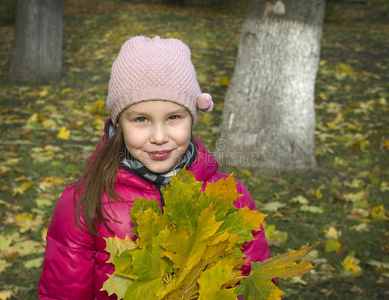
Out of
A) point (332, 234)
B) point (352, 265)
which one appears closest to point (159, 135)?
point (352, 265)

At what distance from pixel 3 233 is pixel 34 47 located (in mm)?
4466

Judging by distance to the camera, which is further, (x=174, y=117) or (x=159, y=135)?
(x=174, y=117)

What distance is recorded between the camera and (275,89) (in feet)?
15.4

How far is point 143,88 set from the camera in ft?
5.88

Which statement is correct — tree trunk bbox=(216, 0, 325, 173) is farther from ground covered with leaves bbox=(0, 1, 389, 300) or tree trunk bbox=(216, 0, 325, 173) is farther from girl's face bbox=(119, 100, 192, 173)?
girl's face bbox=(119, 100, 192, 173)

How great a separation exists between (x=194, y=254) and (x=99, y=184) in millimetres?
617

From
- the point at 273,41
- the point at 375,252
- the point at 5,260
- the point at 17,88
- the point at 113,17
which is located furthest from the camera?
the point at 113,17

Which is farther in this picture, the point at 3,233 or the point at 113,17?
the point at 113,17

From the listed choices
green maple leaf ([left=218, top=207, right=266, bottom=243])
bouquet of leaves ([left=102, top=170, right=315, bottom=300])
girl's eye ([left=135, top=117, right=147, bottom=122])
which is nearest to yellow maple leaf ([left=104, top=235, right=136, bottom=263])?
bouquet of leaves ([left=102, top=170, right=315, bottom=300])

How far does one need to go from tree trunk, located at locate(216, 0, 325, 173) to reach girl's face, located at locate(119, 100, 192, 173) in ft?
9.68

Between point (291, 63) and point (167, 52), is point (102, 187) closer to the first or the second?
point (167, 52)

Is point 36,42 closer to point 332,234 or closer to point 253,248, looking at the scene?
point 332,234

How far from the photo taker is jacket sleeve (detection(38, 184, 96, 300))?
1873 mm

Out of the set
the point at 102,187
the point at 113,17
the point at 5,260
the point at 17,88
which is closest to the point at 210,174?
the point at 102,187
